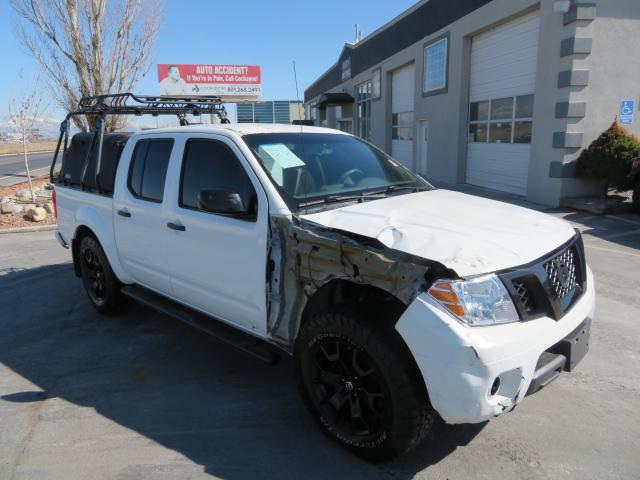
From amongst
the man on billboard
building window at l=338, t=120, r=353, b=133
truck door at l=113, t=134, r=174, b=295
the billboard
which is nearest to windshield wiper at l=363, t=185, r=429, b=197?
truck door at l=113, t=134, r=174, b=295

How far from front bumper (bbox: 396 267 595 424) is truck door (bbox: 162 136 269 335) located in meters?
1.23

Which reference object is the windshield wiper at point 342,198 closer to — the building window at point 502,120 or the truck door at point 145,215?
the truck door at point 145,215

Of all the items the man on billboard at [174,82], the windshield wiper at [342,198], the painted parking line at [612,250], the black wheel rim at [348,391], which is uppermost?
the man on billboard at [174,82]

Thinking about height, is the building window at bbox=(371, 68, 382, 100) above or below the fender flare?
above

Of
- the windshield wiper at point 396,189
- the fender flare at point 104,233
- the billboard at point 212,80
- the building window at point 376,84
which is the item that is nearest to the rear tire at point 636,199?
the windshield wiper at point 396,189

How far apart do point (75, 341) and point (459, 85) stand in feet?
45.1

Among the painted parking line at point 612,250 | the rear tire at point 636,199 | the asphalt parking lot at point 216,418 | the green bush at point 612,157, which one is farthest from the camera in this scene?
the green bush at point 612,157

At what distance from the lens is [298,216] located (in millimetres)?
3076

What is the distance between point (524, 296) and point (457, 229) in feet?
1.69

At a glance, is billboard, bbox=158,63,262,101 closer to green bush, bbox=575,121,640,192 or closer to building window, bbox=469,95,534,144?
building window, bbox=469,95,534,144

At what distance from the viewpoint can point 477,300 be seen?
240 centimetres

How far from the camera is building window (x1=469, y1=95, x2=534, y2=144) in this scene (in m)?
12.6

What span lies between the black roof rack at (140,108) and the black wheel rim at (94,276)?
81 cm

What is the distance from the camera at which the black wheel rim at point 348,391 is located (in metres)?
2.73
